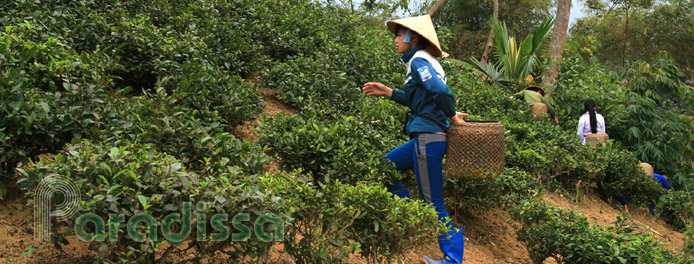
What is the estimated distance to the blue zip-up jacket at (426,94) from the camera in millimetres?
3994

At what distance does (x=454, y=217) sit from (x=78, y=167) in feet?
11.5

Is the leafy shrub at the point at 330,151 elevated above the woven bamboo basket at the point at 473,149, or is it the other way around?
the woven bamboo basket at the point at 473,149

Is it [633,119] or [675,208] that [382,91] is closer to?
[675,208]

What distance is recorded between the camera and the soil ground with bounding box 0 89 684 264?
334cm

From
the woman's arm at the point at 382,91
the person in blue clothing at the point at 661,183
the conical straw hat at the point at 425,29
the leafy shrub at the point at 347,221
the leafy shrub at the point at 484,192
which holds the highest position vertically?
the conical straw hat at the point at 425,29

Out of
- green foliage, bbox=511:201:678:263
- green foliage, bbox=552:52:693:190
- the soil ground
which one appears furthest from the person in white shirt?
green foliage, bbox=511:201:678:263

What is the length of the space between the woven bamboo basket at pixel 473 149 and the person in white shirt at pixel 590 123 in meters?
5.07

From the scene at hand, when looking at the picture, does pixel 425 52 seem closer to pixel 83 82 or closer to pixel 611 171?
pixel 83 82

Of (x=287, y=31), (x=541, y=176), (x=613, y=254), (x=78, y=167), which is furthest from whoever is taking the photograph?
(x=287, y=31)

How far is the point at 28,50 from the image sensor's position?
437cm

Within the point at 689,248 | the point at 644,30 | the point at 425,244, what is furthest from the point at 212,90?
the point at 644,30

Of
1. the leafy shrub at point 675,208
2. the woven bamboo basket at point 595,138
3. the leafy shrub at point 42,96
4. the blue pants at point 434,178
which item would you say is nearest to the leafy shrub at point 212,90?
the leafy shrub at point 42,96

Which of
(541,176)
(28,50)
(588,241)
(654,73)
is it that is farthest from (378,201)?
(654,73)

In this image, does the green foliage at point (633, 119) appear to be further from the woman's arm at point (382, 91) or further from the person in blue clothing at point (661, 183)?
the woman's arm at point (382, 91)
